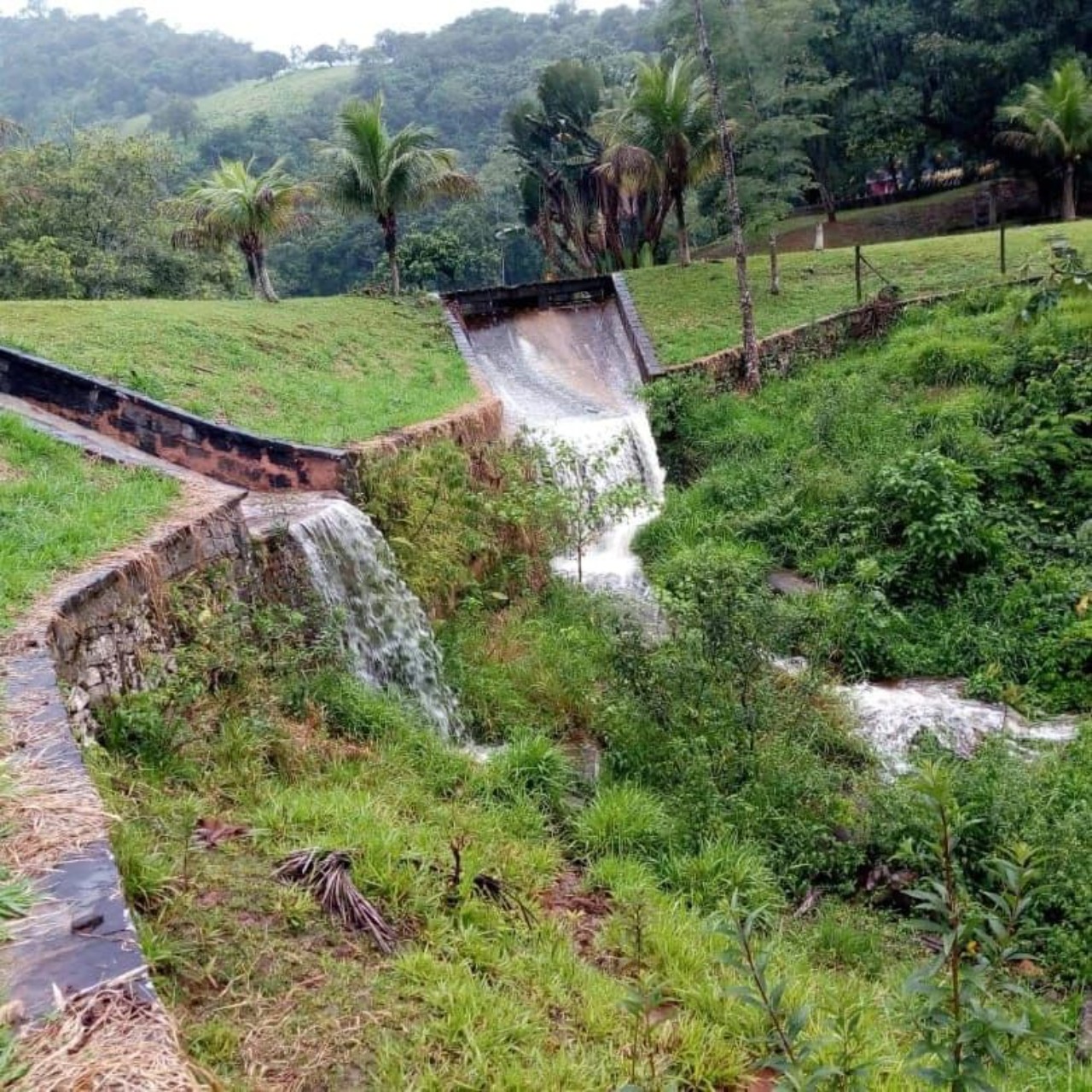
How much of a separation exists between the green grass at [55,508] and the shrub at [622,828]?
296 cm

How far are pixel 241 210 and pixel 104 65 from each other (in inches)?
3910

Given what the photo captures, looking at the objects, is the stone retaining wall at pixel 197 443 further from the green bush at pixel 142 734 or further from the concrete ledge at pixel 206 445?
the green bush at pixel 142 734

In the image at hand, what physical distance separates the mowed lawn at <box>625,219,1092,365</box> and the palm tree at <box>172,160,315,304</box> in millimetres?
6657

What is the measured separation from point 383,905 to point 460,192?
16.3 metres

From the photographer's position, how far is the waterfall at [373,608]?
6.37m

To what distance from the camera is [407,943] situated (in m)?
2.98

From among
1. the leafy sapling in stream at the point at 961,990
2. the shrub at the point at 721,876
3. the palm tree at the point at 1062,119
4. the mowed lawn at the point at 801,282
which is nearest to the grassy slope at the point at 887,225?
the palm tree at the point at 1062,119

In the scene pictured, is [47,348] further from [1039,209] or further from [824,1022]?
[1039,209]

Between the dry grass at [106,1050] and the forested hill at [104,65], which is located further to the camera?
the forested hill at [104,65]

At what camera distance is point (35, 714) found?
10.5ft

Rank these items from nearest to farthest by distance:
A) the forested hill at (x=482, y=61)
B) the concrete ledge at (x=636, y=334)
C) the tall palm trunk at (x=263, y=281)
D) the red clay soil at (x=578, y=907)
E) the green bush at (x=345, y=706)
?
1. the red clay soil at (x=578, y=907)
2. the green bush at (x=345, y=706)
3. the concrete ledge at (x=636, y=334)
4. the tall palm trunk at (x=263, y=281)
5. the forested hill at (x=482, y=61)

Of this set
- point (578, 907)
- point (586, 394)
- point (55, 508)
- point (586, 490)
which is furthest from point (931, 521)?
point (55, 508)

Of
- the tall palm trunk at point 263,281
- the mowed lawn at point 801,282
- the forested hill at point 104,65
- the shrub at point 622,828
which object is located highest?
the forested hill at point 104,65

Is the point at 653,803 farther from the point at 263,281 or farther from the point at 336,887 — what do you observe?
the point at 263,281
